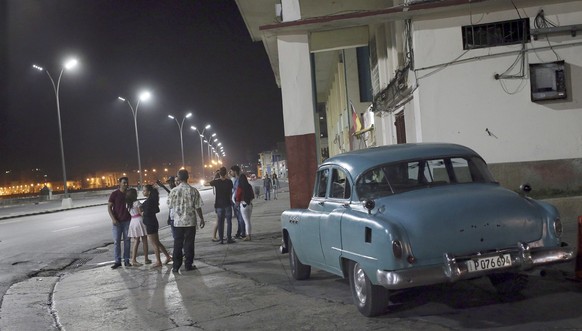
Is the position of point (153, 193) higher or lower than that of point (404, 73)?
lower

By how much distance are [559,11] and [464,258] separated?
926cm

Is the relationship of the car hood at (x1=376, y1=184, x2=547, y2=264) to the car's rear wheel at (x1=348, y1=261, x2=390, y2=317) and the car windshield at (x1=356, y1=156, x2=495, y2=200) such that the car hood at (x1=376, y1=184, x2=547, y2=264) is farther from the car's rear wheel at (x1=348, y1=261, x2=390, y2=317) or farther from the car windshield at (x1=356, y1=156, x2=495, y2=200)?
the car's rear wheel at (x1=348, y1=261, x2=390, y2=317)

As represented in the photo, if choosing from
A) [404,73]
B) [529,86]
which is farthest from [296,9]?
[529,86]

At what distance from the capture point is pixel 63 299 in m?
8.52

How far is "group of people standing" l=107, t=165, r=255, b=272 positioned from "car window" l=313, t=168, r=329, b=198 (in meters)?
3.02

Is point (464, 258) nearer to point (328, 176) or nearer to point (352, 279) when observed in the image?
point (352, 279)

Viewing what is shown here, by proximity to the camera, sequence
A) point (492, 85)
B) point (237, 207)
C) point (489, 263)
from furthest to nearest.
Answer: point (237, 207) → point (492, 85) → point (489, 263)

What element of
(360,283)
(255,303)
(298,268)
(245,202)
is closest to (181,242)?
(298,268)

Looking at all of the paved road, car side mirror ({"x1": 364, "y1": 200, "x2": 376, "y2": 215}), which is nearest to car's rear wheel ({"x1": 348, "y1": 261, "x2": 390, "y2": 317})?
the paved road

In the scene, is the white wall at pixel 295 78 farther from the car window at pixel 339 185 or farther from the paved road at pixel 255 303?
the car window at pixel 339 185

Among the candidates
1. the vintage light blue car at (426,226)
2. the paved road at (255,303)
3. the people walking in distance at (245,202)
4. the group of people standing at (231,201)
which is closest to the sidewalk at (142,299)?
the paved road at (255,303)

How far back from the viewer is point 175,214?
9625 millimetres

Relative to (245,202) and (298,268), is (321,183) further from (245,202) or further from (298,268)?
(245,202)

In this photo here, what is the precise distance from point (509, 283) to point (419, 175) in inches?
59.2
